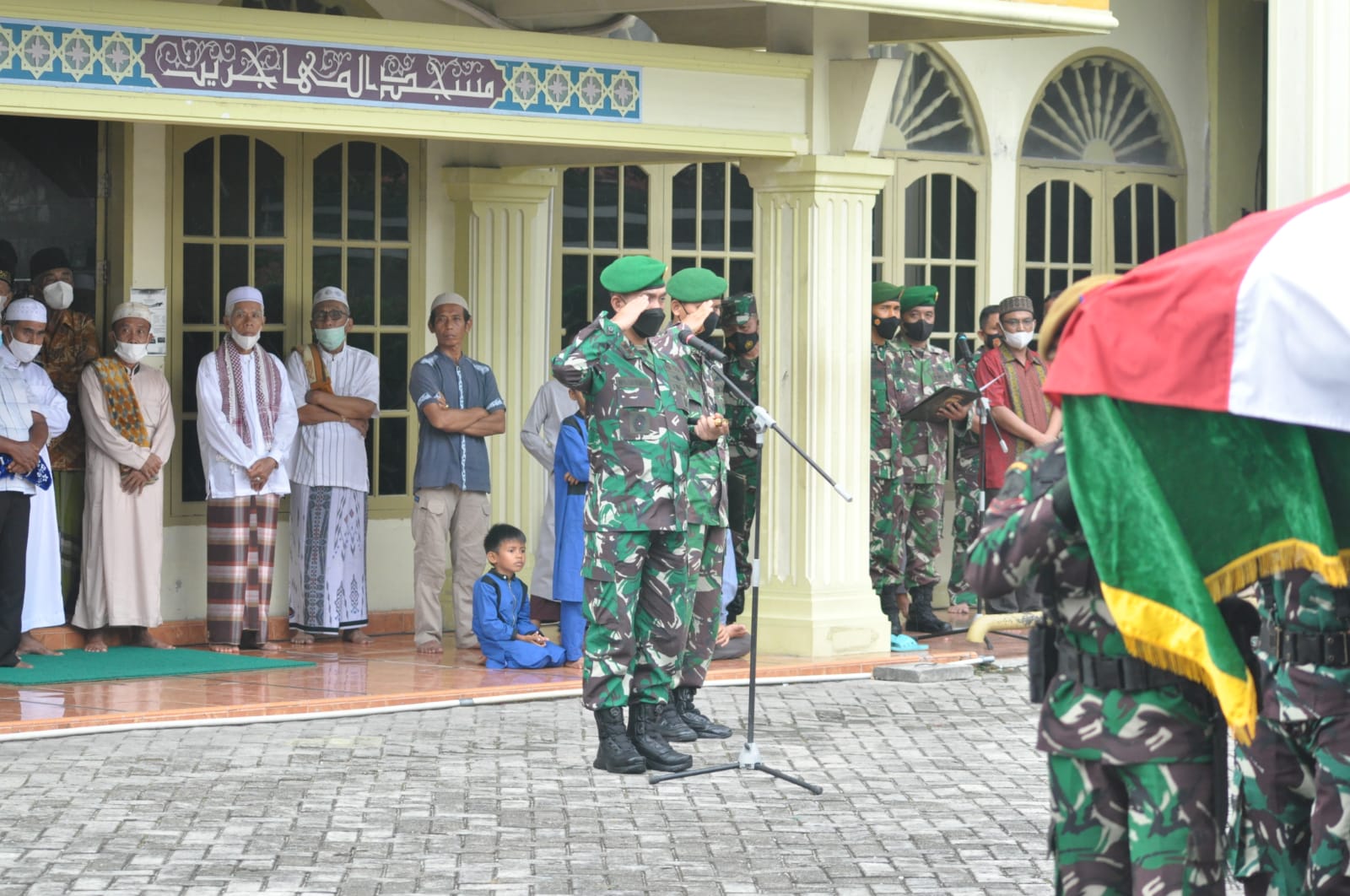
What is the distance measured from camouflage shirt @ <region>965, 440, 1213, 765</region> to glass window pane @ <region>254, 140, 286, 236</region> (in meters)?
8.03

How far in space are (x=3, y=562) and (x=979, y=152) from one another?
23.0ft

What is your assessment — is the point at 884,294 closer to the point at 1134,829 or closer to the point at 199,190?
the point at 199,190

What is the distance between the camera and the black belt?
16.9 feet

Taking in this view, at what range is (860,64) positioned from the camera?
11.5 metres

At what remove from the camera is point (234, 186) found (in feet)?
39.9

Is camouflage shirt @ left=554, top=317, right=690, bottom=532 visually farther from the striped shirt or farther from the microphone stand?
the striped shirt

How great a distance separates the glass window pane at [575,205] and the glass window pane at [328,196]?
143 centimetres

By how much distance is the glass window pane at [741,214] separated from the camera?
13.7 m

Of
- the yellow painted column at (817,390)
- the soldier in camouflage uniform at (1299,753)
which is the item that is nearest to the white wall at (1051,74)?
the yellow painted column at (817,390)

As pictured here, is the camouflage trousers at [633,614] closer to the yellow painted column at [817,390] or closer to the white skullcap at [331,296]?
the yellow painted column at [817,390]

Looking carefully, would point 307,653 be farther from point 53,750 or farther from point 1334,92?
point 1334,92

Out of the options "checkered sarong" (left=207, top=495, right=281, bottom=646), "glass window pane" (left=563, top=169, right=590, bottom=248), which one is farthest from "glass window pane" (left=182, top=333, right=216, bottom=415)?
"glass window pane" (left=563, top=169, right=590, bottom=248)

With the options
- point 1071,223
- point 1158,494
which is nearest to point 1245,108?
point 1071,223

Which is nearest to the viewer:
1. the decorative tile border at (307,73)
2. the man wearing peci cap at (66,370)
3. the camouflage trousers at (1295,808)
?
the camouflage trousers at (1295,808)
